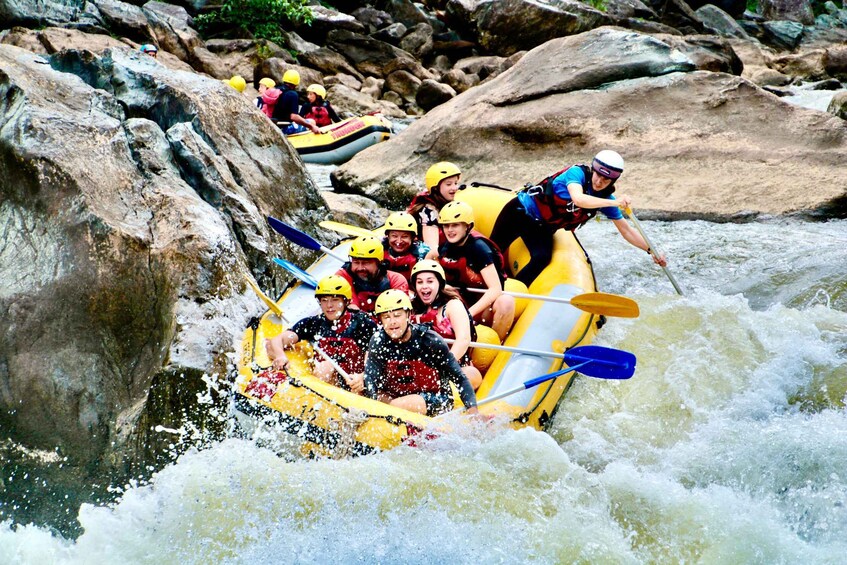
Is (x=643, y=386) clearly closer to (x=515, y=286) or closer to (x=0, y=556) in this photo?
(x=515, y=286)

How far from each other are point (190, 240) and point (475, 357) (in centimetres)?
178

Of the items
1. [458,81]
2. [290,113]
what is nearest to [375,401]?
[290,113]

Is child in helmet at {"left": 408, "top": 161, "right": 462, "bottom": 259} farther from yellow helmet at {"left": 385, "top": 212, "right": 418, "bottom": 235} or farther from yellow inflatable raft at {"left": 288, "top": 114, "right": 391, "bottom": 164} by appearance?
yellow inflatable raft at {"left": 288, "top": 114, "right": 391, "bottom": 164}

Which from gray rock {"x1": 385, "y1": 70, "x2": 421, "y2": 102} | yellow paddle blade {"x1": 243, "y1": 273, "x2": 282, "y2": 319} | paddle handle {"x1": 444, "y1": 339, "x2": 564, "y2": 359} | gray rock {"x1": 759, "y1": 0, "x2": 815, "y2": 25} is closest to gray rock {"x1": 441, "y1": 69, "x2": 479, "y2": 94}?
gray rock {"x1": 385, "y1": 70, "x2": 421, "y2": 102}

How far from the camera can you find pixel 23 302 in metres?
4.65

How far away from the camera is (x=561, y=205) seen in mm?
5699

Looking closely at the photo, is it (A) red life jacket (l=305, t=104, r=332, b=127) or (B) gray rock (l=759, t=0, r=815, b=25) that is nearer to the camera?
(A) red life jacket (l=305, t=104, r=332, b=127)

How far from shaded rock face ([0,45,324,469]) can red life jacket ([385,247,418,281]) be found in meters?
0.91

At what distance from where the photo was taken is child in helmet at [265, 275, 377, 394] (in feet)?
14.9

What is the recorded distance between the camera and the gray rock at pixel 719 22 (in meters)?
22.8

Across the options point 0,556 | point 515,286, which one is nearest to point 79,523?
point 0,556

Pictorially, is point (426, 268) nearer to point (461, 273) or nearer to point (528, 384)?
point (461, 273)

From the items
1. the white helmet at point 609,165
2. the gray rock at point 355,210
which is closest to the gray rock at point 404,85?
the gray rock at point 355,210

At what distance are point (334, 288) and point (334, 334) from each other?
0.26m
